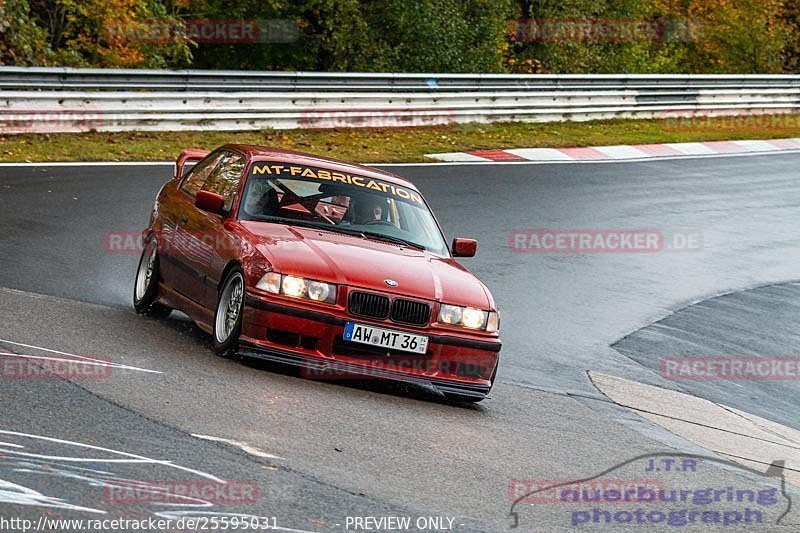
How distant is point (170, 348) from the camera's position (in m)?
8.87

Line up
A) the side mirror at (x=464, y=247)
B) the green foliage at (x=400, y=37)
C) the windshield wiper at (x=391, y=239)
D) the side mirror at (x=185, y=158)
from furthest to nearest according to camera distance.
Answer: the green foliage at (x=400, y=37) → the side mirror at (x=185, y=158) → the side mirror at (x=464, y=247) → the windshield wiper at (x=391, y=239)

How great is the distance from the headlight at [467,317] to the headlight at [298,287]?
749 millimetres

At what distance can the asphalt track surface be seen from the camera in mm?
5926

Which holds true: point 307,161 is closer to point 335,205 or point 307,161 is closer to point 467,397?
point 335,205

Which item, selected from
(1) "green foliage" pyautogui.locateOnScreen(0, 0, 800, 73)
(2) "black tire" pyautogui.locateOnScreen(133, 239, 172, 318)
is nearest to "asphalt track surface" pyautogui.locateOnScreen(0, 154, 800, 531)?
(2) "black tire" pyautogui.locateOnScreen(133, 239, 172, 318)

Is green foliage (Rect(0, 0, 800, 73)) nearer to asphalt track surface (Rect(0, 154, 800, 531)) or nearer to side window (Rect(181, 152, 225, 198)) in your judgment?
asphalt track surface (Rect(0, 154, 800, 531))

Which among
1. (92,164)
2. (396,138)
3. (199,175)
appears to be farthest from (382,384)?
(396,138)

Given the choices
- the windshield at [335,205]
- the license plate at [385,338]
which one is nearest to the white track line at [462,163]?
the windshield at [335,205]

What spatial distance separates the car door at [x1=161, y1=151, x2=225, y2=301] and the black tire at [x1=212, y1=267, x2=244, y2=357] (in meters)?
0.47

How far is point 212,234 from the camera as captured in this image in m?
9.21

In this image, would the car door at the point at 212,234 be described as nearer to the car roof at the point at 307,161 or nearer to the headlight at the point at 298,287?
the car roof at the point at 307,161

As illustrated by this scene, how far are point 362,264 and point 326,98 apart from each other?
16.5m

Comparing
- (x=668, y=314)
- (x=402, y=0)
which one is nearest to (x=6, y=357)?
(x=668, y=314)

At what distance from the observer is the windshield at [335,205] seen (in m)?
9.34
